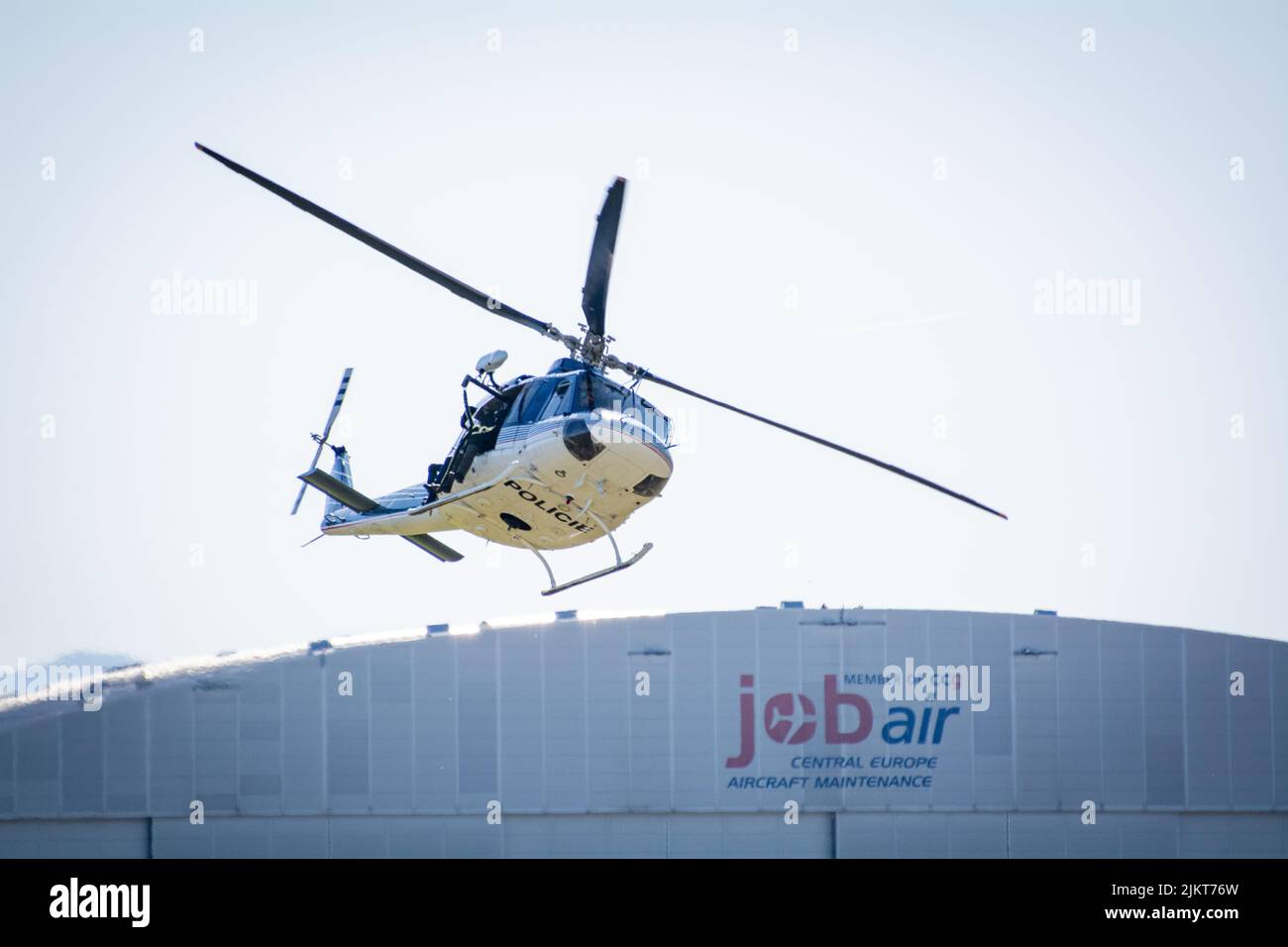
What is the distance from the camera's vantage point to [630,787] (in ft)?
159

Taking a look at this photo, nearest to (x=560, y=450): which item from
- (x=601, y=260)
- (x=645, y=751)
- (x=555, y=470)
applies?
(x=555, y=470)

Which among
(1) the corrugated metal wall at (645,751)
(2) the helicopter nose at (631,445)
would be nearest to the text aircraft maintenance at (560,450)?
(2) the helicopter nose at (631,445)

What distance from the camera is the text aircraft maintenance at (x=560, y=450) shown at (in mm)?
32344

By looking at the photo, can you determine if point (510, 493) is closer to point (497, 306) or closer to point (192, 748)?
point (497, 306)

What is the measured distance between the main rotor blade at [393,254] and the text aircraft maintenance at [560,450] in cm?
3

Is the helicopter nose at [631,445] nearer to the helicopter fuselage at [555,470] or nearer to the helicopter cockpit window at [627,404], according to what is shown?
the helicopter fuselage at [555,470]

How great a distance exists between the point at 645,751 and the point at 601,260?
19.6m

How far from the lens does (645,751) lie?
160ft

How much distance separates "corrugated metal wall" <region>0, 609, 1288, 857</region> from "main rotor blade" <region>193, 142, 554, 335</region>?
17894mm

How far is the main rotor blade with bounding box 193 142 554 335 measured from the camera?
28125 mm
